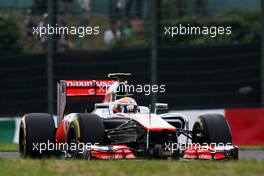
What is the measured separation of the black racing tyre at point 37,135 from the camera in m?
12.6

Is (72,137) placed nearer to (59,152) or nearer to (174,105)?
(59,152)

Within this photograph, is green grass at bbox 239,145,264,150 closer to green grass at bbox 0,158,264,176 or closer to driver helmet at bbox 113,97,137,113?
driver helmet at bbox 113,97,137,113

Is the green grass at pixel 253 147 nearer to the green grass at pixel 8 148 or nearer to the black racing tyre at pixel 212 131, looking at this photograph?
the green grass at pixel 8 148

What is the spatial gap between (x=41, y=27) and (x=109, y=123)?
7.15 m

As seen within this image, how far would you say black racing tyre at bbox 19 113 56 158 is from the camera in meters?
12.6

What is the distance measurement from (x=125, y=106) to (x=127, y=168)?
3.50 m

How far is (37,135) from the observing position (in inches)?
495

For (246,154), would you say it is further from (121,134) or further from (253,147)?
(121,134)

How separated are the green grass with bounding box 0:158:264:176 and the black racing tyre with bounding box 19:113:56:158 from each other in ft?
8.58

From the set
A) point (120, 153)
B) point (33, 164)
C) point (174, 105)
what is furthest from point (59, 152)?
point (174, 105)

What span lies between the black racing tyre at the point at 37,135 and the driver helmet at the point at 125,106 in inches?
34.4

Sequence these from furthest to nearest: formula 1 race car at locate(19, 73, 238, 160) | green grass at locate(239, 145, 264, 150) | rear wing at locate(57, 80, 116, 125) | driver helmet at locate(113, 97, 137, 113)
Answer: green grass at locate(239, 145, 264, 150) → rear wing at locate(57, 80, 116, 125) → driver helmet at locate(113, 97, 137, 113) → formula 1 race car at locate(19, 73, 238, 160)

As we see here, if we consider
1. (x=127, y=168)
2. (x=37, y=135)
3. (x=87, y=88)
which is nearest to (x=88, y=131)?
(x=37, y=135)

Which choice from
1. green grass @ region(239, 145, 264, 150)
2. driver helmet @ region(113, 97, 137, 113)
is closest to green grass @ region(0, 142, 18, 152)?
driver helmet @ region(113, 97, 137, 113)
